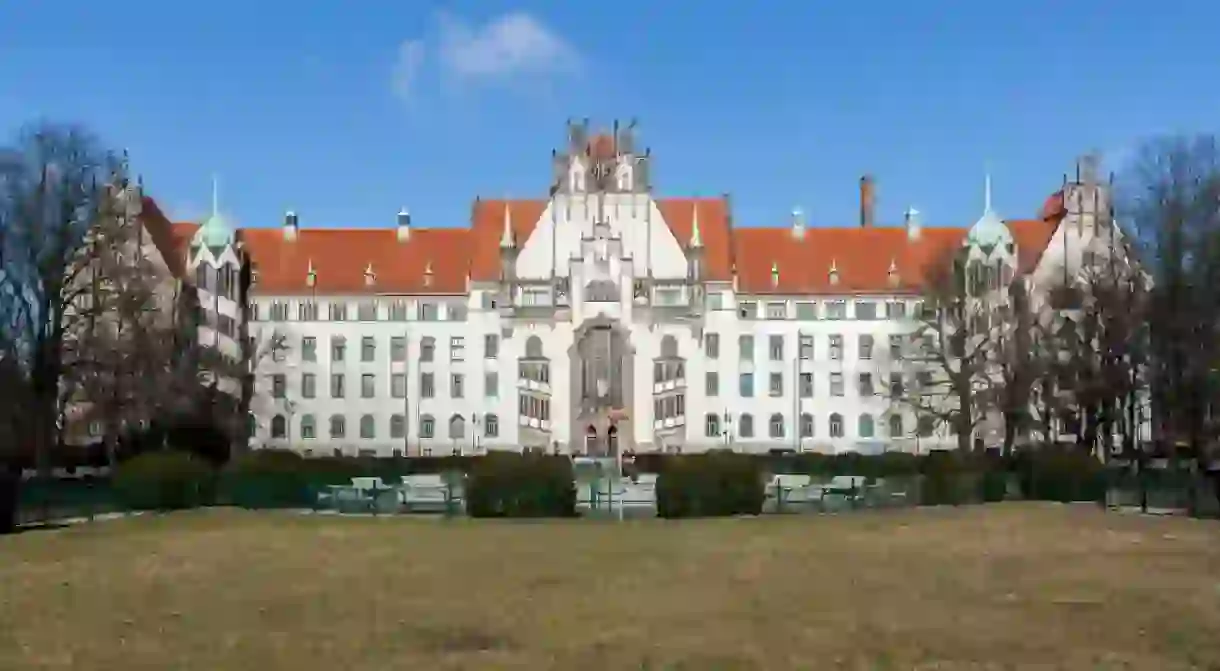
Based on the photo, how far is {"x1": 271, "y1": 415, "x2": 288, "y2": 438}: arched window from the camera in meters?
79.8

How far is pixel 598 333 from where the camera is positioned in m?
77.5

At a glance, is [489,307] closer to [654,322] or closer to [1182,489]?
[654,322]

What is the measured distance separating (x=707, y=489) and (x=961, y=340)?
32262 millimetres

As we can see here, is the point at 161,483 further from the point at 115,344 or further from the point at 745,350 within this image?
the point at 745,350

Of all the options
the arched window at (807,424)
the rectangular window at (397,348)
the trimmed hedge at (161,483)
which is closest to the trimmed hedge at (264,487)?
the trimmed hedge at (161,483)

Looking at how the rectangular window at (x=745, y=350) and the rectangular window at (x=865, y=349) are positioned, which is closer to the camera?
the rectangular window at (x=745, y=350)

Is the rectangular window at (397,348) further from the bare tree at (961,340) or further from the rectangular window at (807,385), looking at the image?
the bare tree at (961,340)

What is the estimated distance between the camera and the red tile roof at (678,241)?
80.6m

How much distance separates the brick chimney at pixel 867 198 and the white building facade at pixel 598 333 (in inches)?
581

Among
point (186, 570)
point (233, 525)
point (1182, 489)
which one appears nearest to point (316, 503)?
point (233, 525)

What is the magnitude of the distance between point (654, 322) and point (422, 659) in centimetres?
6571

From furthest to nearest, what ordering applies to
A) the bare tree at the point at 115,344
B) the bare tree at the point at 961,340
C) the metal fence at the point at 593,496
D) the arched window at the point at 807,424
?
the arched window at the point at 807,424
the bare tree at the point at 961,340
the bare tree at the point at 115,344
the metal fence at the point at 593,496

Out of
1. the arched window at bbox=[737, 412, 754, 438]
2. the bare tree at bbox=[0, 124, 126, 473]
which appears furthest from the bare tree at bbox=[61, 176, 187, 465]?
the arched window at bbox=[737, 412, 754, 438]

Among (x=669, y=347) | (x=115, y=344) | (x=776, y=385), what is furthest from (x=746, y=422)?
(x=115, y=344)
